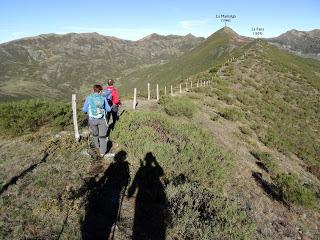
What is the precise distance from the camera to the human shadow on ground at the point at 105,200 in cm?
785

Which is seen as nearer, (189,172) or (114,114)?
(189,172)

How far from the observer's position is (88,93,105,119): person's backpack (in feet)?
37.9

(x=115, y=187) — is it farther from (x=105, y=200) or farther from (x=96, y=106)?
(x=96, y=106)

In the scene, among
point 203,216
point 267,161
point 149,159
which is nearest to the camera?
point 203,216

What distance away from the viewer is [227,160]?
13328 millimetres

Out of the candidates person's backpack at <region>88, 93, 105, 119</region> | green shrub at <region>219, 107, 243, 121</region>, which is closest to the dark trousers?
person's backpack at <region>88, 93, 105, 119</region>

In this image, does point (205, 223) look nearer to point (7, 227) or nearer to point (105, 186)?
point (105, 186)

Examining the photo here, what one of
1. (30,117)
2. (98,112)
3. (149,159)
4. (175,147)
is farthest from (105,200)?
(30,117)

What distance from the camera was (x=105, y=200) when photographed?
9203 mm

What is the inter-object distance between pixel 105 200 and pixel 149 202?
1.15 meters

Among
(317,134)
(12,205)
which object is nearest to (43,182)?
(12,205)

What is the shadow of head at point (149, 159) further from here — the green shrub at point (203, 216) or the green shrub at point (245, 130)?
the green shrub at point (245, 130)

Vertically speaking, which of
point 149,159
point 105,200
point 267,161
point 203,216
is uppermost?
point 149,159

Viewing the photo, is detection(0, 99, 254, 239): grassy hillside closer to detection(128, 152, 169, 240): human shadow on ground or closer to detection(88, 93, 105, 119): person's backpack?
detection(128, 152, 169, 240): human shadow on ground
